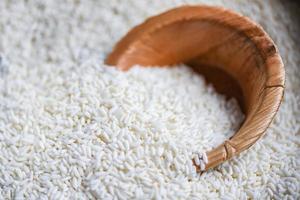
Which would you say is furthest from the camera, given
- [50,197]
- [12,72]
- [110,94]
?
[12,72]

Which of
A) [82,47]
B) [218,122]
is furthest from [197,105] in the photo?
[82,47]

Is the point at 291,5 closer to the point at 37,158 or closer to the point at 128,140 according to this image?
the point at 128,140

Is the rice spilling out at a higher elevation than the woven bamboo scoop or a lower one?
lower

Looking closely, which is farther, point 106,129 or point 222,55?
point 222,55

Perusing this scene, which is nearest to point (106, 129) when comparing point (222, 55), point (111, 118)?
point (111, 118)

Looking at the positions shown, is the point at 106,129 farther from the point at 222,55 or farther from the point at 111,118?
the point at 222,55
